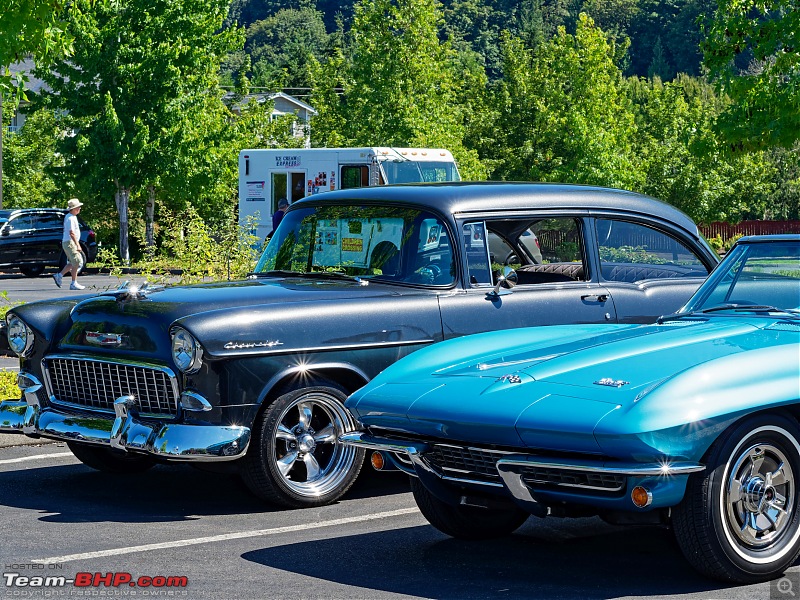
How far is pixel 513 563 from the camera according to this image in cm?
562

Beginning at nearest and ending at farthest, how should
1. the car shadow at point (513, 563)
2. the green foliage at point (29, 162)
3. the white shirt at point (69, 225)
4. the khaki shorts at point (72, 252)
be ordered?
the car shadow at point (513, 563) → the white shirt at point (69, 225) → the khaki shorts at point (72, 252) → the green foliage at point (29, 162)

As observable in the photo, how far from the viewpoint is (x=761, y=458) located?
16.7 feet

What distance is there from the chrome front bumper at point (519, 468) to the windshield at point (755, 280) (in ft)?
5.12

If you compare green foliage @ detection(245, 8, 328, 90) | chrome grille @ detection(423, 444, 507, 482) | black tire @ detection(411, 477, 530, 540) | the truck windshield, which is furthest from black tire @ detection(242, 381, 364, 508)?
green foliage @ detection(245, 8, 328, 90)

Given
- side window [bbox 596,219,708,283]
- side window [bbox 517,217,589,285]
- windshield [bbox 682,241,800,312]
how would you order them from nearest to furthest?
windshield [bbox 682,241,800,312] < side window [bbox 517,217,589,285] < side window [bbox 596,219,708,283]

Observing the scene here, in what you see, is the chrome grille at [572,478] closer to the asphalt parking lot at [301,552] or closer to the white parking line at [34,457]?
the asphalt parking lot at [301,552]

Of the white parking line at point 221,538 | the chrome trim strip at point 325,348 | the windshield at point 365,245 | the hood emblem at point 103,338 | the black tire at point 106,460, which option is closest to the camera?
the white parking line at point 221,538

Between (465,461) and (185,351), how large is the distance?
6.59 feet

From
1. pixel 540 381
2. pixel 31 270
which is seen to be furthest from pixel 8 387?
pixel 31 270

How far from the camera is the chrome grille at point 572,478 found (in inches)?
192

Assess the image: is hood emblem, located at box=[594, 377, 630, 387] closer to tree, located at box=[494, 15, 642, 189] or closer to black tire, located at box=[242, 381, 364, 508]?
black tire, located at box=[242, 381, 364, 508]

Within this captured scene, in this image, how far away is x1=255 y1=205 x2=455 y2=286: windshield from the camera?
299 inches

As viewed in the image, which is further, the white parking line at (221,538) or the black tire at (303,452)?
the black tire at (303,452)

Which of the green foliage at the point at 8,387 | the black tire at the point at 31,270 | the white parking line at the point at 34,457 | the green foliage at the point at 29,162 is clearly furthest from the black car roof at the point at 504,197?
the green foliage at the point at 29,162
